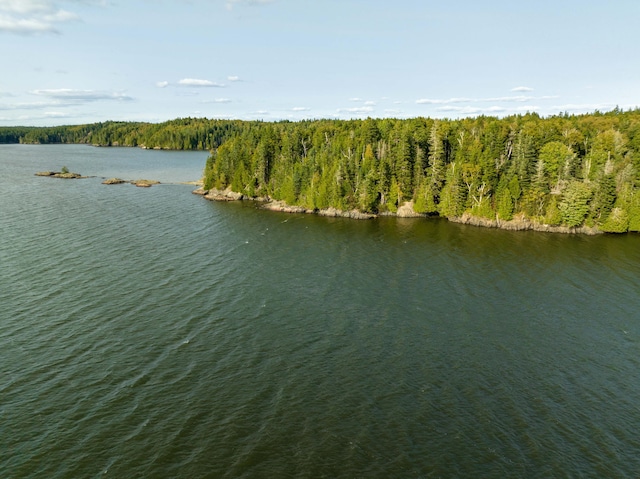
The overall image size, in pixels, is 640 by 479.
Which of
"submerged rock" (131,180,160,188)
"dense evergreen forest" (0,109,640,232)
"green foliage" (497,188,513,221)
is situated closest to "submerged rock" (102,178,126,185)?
"submerged rock" (131,180,160,188)

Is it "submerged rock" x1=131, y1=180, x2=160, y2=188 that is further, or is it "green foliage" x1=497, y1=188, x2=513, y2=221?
"submerged rock" x1=131, y1=180, x2=160, y2=188

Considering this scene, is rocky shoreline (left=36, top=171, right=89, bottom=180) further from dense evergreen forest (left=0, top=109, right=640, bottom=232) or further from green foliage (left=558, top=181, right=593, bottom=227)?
green foliage (left=558, top=181, right=593, bottom=227)

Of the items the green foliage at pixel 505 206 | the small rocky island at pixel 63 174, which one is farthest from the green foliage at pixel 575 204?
the small rocky island at pixel 63 174

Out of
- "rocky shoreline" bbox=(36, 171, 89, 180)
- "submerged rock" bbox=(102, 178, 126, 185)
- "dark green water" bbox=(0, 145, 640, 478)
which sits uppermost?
"rocky shoreline" bbox=(36, 171, 89, 180)

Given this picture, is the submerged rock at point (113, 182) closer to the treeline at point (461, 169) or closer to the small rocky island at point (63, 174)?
the small rocky island at point (63, 174)

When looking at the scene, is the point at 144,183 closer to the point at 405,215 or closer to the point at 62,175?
the point at 62,175

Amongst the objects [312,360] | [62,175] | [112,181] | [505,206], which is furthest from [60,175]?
[312,360]

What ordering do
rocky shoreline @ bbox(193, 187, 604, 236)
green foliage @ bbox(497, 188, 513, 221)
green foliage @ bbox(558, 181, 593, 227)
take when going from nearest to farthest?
green foliage @ bbox(558, 181, 593, 227), rocky shoreline @ bbox(193, 187, 604, 236), green foliage @ bbox(497, 188, 513, 221)
